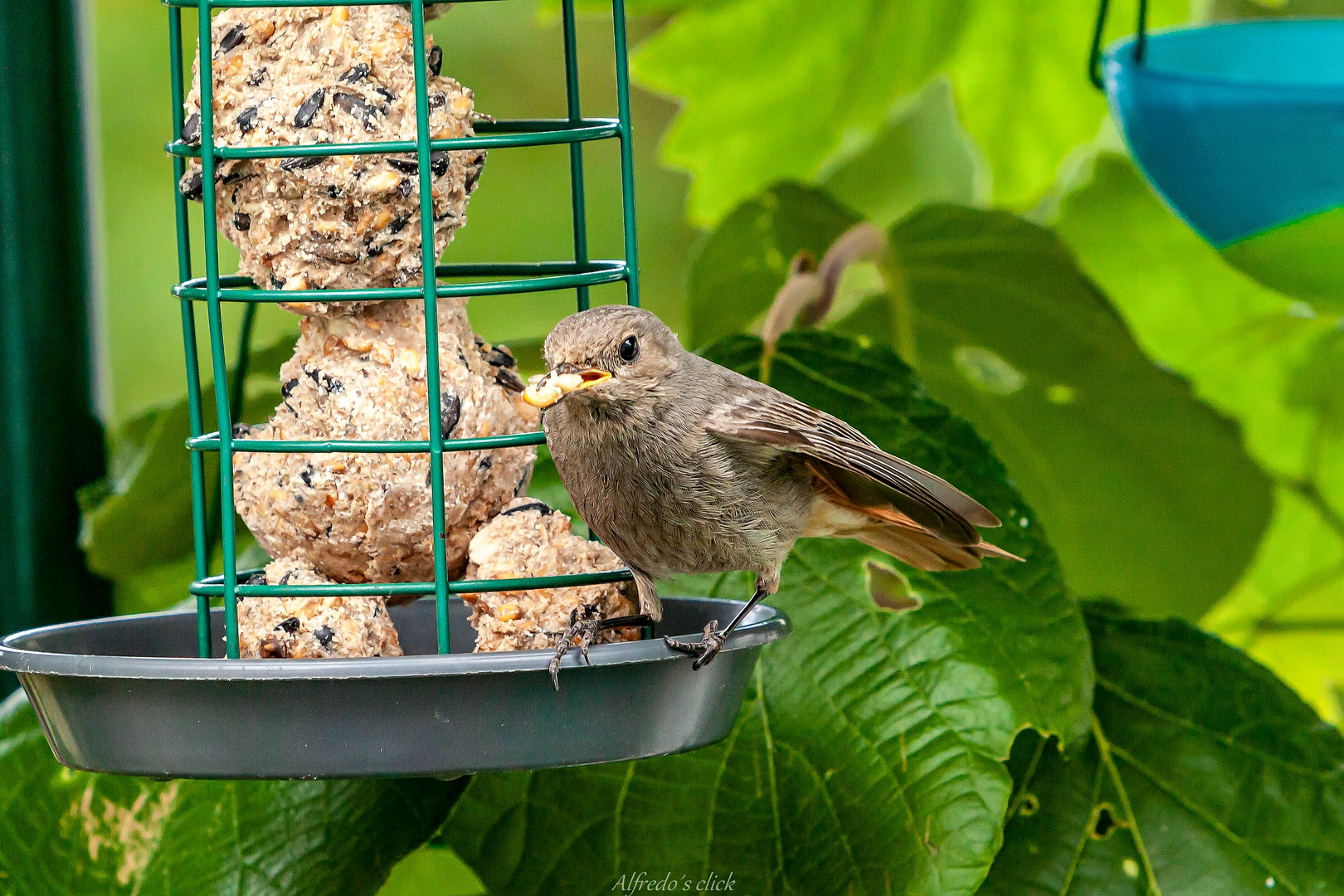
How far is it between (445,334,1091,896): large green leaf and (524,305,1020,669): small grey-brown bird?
253 mm

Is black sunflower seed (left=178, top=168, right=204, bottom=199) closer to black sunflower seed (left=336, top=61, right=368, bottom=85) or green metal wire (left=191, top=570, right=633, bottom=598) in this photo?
black sunflower seed (left=336, top=61, right=368, bottom=85)

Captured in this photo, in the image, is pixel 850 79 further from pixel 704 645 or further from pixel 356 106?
pixel 704 645

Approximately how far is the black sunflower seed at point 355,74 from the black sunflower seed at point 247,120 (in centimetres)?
10

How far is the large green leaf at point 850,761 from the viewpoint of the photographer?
6.20 feet

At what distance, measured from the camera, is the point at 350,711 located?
4.49ft

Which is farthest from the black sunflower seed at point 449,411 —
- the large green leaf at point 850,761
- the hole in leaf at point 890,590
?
the hole in leaf at point 890,590

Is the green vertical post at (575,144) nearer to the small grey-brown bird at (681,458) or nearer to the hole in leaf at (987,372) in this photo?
the small grey-brown bird at (681,458)

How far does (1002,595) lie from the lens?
2.07 m

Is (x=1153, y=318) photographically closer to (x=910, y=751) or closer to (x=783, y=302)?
(x=783, y=302)

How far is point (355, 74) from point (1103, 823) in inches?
60.2

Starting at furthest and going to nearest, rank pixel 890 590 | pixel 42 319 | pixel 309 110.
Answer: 1. pixel 42 319
2. pixel 890 590
3. pixel 309 110

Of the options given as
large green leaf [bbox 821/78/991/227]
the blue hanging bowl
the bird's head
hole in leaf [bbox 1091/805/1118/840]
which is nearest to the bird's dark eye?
the bird's head

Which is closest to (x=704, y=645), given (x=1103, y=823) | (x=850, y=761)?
(x=850, y=761)

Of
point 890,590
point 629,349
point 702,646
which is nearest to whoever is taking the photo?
point 702,646
